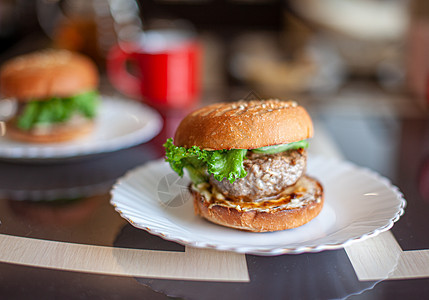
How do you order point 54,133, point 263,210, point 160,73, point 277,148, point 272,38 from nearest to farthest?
1. point 263,210
2. point 277,148
3. point 54,133
4. point 160,73
5. point 272,38

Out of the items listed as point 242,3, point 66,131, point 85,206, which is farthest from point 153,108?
point 242,3

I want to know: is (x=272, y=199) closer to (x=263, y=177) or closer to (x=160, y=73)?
(x=263, y=177)

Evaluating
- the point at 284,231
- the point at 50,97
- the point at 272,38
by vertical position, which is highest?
the point at 284,231

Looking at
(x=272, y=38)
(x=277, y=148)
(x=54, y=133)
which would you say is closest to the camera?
(x=277, y=148)

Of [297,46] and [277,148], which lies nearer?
[277,148]

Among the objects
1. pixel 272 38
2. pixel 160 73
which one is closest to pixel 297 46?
pixel 272 38

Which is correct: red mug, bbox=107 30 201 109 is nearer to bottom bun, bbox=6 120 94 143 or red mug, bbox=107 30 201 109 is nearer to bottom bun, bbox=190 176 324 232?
bottom bun, bbox=6 120 94 143

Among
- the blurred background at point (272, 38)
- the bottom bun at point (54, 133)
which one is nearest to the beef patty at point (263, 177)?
the bottom bun at point (54, 133)
